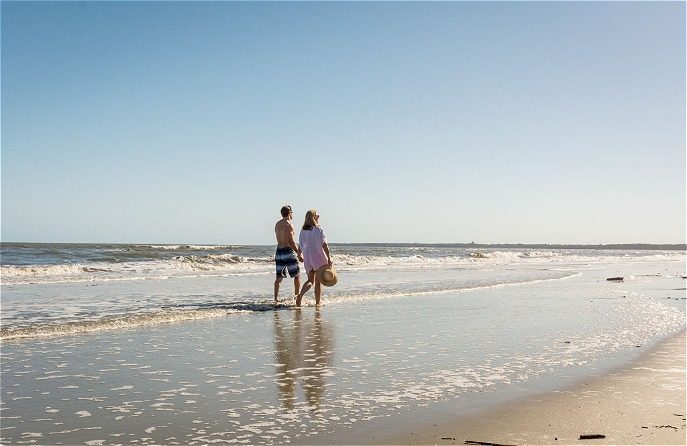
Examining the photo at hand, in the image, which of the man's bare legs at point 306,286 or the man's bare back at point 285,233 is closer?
the man's bare legs at point 306,286

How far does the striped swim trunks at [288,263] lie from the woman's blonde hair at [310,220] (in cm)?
81

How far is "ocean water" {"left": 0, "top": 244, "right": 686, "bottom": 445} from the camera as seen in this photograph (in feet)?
13.4

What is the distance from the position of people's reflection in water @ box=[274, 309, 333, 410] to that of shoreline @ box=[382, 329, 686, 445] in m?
1.12

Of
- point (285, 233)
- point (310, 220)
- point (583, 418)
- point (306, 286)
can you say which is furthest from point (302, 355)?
point (285, 233)

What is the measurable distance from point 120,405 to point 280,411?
49.1 inches

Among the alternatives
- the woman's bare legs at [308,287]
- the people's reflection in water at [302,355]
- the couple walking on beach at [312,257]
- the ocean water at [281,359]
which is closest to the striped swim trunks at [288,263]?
the couple walking on beach at [312,257]

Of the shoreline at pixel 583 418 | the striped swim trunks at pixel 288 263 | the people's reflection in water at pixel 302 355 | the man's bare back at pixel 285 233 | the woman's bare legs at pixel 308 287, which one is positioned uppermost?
the man's bare back at pixel 285 233

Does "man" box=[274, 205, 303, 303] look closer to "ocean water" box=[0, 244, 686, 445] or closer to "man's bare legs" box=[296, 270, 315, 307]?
"man's bare legs" box=[296, 270, 315, 307]

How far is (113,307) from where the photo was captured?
10.9 meters

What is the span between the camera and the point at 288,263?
1184 centimetres

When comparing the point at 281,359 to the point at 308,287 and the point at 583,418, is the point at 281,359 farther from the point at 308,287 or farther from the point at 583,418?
the point at 308,287

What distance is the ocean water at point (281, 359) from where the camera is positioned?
4.08 m

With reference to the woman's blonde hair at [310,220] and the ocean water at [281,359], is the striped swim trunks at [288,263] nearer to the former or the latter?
the ocean water at [281,359]

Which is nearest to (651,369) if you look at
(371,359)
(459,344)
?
(459,344)
